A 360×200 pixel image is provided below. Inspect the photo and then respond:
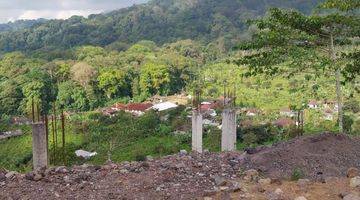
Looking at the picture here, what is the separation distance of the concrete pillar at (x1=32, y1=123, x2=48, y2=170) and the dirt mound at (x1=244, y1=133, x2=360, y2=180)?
3.72 meters

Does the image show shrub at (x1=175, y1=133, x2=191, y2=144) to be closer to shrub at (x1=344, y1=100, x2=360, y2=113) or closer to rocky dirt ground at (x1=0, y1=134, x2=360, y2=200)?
shrub at (x1=344, y1=100, x2=360, y2=113)

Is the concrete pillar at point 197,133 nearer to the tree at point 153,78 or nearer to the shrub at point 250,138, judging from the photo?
the shrub at point 250,138

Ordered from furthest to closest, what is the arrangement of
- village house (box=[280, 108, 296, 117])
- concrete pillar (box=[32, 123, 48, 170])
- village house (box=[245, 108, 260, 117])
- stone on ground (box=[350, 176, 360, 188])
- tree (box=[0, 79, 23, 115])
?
1. tree (box=[0, 79, 23, 115])
2. village house (box=[245, 108, 260, 117])
3. village house (box=[280, 108, 296, 117])
4. concrete pillar (box=[32, 123, 48, 170])
5. stone on ground (box=[350, 176, 360, 188])

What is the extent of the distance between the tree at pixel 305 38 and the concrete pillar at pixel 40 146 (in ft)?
11.9

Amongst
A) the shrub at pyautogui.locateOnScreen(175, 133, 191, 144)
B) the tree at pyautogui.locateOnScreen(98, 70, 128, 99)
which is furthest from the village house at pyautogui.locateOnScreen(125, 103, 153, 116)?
the shrub at pyautogui.locateOnScreen(175, 133, 191, 144)

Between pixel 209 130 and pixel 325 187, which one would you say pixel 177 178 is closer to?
pixel 325 187

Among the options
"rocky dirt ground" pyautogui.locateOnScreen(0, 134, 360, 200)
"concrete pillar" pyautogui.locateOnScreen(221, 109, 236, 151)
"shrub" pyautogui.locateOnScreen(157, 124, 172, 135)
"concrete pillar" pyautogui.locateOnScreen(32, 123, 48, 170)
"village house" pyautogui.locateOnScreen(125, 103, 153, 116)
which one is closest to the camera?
"rocky dirt ground" pyautogui.locateOnScreen(0, 134, 360, 200)

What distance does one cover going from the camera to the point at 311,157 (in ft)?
19.9

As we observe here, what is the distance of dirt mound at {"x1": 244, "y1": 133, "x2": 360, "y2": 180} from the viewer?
5.79 m

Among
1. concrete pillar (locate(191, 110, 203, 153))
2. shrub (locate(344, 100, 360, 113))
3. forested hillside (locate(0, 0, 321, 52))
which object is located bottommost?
shrub (locate(344, 100, 360, 113))

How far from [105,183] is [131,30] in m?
81.9

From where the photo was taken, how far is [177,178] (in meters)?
5.56

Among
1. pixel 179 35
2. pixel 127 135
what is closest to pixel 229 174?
pixel 127 135

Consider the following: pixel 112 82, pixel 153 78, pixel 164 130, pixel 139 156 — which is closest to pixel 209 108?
pixel 164 130
